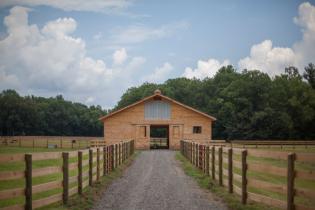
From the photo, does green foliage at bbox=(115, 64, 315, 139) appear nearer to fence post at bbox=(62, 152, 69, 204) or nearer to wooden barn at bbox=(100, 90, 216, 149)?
wooden barn at bbox=(100, 90, 216, 149)

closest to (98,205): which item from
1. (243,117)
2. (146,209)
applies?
(146,209)

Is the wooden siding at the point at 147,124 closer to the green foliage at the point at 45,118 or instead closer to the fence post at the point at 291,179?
the fence post at the point at 291,179

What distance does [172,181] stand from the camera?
15281 millimetres

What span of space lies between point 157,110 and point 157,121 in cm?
102

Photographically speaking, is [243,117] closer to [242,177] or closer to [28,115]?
[28,115]

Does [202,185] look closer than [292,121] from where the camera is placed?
Yes

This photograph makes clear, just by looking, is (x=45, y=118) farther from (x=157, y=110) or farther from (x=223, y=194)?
(x=223, y=194)

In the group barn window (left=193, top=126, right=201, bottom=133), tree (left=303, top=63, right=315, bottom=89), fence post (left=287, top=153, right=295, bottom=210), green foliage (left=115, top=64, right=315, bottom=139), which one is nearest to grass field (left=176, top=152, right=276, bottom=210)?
fence post (left=287, top=153, right=295, bottom=210)

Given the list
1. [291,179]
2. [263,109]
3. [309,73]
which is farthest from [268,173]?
[309,73]

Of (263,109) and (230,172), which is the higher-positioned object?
(263,109)

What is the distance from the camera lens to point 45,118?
100500 millimetres

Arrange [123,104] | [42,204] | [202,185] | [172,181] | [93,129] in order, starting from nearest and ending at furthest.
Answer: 1. [42,204]
2. [202,185]
3. [172,181]
4. [123,104]
5. [93,129]

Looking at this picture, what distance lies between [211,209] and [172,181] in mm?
5372

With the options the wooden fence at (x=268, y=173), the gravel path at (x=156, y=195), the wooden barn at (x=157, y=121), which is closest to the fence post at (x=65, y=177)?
the gravel path at (x=156, y=195)
